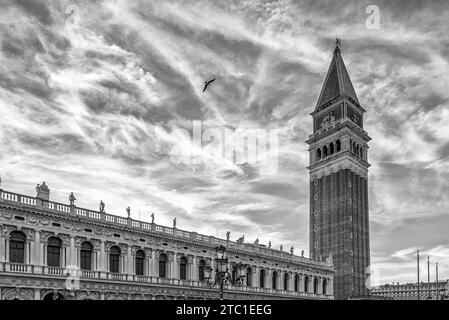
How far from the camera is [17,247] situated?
1335 inches

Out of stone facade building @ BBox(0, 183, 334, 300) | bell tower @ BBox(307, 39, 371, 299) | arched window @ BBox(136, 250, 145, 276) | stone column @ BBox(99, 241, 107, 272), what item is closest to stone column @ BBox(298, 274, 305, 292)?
stone facade building @ BBox(0, 183, 334, 300)

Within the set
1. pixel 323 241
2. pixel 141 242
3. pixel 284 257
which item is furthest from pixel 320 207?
pixel 141 242

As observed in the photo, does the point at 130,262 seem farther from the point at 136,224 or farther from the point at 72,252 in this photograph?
the point at 72,252

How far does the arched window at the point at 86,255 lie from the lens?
37.9 metres

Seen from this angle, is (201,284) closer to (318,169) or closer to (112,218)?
(112,218)

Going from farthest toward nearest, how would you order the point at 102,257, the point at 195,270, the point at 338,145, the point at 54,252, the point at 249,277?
1. the point at 338,145
2. the point at 249,277
3. the point at 195,270
4. the point at 102,257
5. the point at 54,252

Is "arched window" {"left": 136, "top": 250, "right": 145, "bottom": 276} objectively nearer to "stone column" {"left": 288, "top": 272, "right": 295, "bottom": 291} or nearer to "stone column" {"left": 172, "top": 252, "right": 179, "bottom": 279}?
"stone column" {"left": 172, "top": 252, "right": 179, "bottom": 279}

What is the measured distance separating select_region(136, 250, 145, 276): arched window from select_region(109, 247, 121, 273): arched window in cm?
218

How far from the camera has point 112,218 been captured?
1588 inches

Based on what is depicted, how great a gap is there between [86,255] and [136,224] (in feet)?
18.9

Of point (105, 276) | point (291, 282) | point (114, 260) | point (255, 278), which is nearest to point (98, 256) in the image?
point (105, 276)
